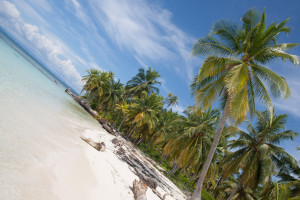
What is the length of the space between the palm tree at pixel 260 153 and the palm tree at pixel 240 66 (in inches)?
214

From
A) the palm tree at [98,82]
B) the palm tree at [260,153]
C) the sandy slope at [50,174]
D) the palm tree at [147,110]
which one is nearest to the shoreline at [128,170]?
the sandy slope at [50,174]

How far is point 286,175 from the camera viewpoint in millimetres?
12281

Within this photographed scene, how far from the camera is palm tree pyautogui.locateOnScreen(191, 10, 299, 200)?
22.7 feet

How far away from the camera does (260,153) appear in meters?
11.8

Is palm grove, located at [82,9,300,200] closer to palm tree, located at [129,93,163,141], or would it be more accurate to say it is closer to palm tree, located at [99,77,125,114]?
palm tree, located at [129,93,163,141]

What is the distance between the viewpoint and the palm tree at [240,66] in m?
6.93

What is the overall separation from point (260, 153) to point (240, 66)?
27.8ft

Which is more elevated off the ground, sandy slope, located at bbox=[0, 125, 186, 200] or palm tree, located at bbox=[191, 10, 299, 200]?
palm tree, located at bbox=[191, 10, 299, 200]

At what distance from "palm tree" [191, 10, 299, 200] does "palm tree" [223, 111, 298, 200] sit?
17.8ft

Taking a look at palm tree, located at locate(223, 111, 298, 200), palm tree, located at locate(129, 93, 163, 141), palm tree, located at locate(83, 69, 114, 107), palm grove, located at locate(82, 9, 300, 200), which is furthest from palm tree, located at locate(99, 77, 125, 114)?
palm tree, located at locate(223, 111, 298, 200)

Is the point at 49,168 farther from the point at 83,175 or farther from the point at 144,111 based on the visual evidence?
the point at 144,111

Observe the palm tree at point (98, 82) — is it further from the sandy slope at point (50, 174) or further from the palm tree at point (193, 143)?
the sandy slope at point (50, 174)

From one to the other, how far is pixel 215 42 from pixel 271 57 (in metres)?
2.73

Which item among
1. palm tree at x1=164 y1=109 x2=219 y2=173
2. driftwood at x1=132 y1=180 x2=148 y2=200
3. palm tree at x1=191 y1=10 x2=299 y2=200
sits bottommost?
driftwood at x1=132 y1=180 x2=148 y2=200
